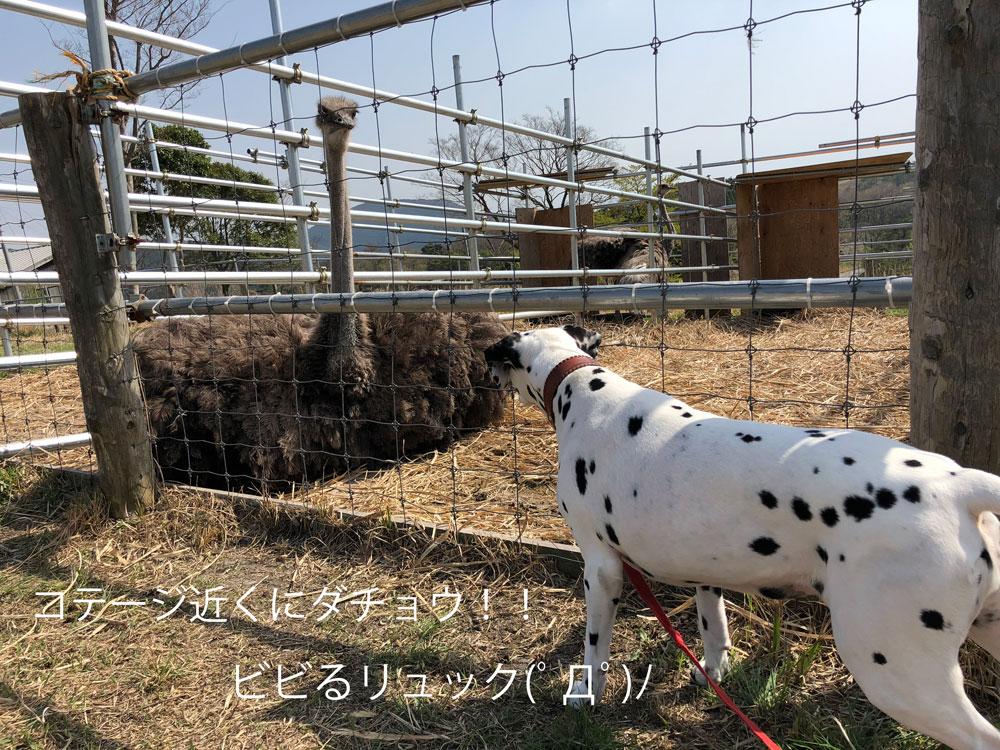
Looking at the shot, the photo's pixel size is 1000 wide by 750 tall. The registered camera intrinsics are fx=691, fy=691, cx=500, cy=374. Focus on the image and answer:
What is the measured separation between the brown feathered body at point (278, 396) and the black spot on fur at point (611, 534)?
174 centimetres

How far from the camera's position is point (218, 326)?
388 centimetres

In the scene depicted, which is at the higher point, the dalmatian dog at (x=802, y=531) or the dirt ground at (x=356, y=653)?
the dalmatian dog at (x=802, y=531)

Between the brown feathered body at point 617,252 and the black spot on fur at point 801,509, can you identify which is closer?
the black spot on fur at point 801,509

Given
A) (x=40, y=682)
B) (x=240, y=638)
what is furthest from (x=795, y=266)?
(x=40, y=682)

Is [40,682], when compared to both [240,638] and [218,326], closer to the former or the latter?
[240,638]

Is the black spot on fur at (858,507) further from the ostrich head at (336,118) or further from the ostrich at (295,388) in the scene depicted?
the ostrich head at (336,118)

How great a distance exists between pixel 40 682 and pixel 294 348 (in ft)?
6.34

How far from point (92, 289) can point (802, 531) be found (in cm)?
328

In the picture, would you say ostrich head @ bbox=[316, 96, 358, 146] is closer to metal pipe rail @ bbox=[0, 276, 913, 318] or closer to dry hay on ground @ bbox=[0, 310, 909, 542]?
metal pipe rail @ bbox=[0, 276, 913, 318]

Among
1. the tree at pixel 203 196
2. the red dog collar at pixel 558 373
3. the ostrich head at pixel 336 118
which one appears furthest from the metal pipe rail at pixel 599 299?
the tree at pixel 203 196

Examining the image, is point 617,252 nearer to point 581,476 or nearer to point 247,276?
point 247,276

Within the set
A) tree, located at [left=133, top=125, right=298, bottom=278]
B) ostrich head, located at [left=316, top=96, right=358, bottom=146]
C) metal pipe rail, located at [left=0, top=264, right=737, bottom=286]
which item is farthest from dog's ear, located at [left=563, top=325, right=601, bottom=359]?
tree, located at [left=133, top=125, right=298, bottom=278]

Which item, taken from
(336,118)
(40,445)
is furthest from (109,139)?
(40,445)

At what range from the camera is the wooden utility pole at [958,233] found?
1.67m
